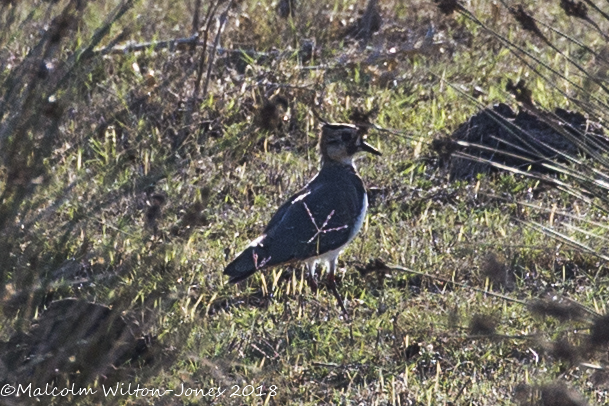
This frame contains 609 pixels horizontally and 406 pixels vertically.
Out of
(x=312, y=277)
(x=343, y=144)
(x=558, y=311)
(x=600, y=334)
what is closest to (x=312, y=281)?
(x=312, y=277)

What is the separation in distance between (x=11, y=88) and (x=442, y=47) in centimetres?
493

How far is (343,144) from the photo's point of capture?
6570 mm

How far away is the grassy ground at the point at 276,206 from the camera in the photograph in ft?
11.6

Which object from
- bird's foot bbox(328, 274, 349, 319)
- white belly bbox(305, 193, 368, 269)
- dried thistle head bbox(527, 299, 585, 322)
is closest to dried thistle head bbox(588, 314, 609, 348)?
dried thistle head bbox(527, 299, 585, 322)

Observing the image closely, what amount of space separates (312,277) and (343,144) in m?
1.05

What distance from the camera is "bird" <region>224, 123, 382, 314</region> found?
562cm

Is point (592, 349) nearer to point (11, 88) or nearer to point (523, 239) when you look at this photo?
point (11, 88)

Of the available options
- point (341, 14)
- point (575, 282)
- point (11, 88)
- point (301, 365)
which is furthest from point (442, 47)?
point (11, 88)

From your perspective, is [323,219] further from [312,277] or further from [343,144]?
[343,144]

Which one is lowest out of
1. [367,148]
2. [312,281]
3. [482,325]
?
[312,281]

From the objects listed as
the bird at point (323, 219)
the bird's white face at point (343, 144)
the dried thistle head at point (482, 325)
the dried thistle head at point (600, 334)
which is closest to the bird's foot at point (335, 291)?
the bird at point (323, 219)

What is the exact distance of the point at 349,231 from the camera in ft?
19.4

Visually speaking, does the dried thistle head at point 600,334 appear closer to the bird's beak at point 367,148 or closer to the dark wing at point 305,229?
the dark wing at point 305,229

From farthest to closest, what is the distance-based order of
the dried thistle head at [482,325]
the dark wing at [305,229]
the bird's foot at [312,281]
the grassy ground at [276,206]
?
the bird's foot at [312,281]
the dark wing at [305,229]
the grassy ground at [276,206]
the dried thistle head at [482,325]
